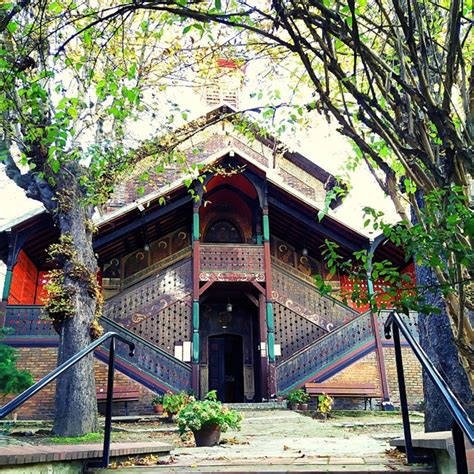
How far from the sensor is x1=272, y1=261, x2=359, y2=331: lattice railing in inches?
612

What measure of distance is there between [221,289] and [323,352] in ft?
12.2

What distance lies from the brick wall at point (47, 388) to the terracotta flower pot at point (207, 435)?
616 cm

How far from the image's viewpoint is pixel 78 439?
24.1 ft

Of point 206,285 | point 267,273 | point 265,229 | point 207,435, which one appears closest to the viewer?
point 207,435

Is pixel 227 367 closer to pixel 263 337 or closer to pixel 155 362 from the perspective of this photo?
pixel 263 337

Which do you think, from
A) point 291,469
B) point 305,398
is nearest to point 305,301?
point 305,398

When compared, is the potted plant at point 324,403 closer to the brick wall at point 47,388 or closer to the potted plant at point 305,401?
the potted plant at point 305,401

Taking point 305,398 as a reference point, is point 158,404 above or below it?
below

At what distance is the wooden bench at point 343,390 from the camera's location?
43.4ft

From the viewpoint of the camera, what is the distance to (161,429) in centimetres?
950

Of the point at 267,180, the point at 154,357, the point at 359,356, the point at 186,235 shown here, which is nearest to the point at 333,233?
the point at 267,180

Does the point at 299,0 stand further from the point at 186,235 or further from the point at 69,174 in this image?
the point at 186,235

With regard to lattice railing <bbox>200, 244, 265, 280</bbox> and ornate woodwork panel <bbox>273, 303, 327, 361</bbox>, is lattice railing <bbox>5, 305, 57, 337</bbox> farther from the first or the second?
ornate woodwork panel <bbox>273, 303, 327, 361</bbox>

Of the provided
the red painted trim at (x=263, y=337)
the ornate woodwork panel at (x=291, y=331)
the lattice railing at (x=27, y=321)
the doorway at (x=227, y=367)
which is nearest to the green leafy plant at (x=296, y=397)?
the red painted trim at (x=263, y=337)
